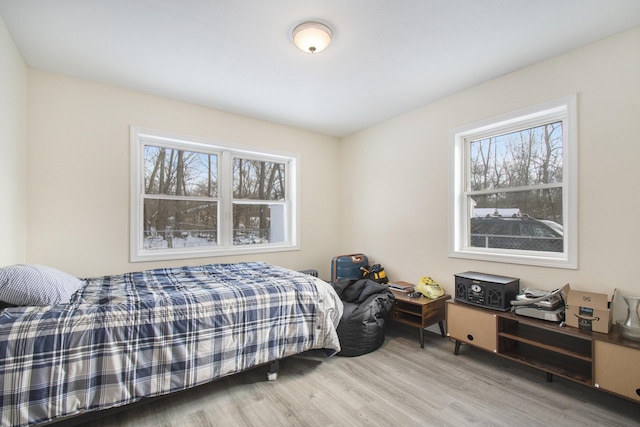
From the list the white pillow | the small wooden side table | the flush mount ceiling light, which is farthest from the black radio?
the white pillow

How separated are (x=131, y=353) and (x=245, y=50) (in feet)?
7.43

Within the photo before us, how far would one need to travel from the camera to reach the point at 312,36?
2043mm

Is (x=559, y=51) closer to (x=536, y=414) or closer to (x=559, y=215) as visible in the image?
(x=559, y=215)

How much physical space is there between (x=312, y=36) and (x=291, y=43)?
241 mm

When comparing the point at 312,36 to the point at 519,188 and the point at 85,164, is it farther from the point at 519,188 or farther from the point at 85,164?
the point at 85,164

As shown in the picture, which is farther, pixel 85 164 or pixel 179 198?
pixel 179 198

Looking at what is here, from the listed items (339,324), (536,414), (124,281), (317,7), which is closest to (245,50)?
(317,7)

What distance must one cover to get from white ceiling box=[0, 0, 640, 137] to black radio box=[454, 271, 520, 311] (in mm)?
1889

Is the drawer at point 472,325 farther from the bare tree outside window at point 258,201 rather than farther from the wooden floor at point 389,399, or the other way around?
the bare tree outside window at point 258,201

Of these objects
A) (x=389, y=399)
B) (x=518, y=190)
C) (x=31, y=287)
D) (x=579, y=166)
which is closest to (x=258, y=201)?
(x=31, y=287)

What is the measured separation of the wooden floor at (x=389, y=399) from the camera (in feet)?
5.97

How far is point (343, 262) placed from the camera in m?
3.82

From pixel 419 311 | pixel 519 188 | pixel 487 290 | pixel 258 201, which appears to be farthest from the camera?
pixel 258 201

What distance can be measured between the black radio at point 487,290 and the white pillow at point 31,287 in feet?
10.1
